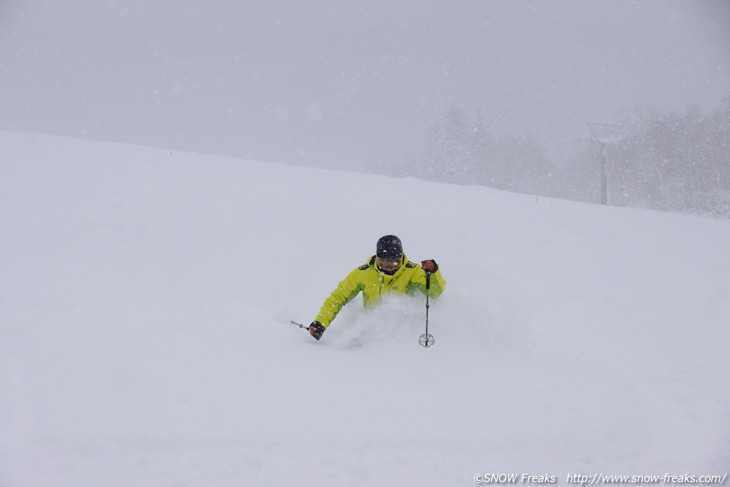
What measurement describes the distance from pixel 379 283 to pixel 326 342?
102 centimetres

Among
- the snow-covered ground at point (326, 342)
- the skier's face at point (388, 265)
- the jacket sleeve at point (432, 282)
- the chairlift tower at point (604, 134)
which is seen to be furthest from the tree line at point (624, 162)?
the skier's face at point (388, 265)

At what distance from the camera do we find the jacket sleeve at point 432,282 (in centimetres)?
535

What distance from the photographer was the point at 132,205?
987 cm

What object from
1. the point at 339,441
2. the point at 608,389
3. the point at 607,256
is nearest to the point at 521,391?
the point at 608,389

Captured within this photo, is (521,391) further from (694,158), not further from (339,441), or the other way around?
(694,158)

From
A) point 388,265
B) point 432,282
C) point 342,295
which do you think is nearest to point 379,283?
point 388,265

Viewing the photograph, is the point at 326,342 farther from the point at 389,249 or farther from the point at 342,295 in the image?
the point at 389,249

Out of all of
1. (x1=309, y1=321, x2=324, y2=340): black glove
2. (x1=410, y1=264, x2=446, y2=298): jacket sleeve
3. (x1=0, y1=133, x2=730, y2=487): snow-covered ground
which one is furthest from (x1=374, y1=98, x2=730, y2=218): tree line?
(x1=309, y1=321, x2=324, y2=340): black glove

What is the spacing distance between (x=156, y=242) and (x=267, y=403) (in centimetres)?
656

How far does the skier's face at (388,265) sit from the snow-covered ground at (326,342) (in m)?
0.46

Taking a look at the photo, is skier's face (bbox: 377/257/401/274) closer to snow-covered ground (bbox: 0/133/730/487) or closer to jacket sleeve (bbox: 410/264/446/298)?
jacket sleeve (bbox: 410/264/446/298)

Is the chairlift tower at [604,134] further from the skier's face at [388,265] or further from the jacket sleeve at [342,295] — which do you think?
the jacket sleeve at [342,295]

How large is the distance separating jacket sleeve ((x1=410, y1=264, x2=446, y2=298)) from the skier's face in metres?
0.34

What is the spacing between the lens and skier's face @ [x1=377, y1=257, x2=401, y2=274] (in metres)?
5.22
